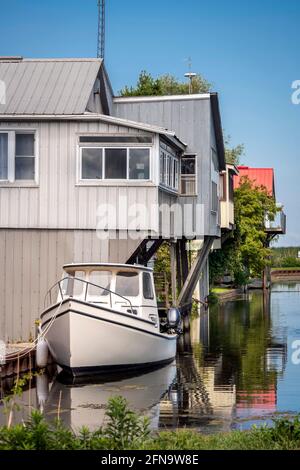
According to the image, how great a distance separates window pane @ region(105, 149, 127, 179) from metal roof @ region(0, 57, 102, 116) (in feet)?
5.03

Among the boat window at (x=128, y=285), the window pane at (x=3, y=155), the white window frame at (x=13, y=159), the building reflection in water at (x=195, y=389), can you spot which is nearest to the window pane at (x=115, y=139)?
the white window frame at (x=13, y=159)

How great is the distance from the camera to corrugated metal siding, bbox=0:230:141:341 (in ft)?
90.2

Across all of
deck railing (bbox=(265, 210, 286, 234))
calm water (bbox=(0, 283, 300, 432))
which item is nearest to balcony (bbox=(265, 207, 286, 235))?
deck railing (bbox=(265, 210, 286, 234))

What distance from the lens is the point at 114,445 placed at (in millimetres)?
10969

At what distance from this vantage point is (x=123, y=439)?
1107cm

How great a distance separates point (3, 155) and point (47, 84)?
297 centimetres

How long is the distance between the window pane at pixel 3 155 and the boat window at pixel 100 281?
15.5 ft

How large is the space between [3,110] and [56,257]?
4.57 m

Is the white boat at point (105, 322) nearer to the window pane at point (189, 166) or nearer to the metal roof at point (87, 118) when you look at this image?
the metal roof at point (87, 118)

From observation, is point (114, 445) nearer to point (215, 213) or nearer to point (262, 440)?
point (262, 440)

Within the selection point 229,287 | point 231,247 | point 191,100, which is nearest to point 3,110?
point 191,100

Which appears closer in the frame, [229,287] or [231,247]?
[231,247]

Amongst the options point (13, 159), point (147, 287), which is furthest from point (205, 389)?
point (13, 159)

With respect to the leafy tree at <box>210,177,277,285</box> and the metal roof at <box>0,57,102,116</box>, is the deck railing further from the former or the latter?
the metal roof at <box>0,57,102,116</box>
